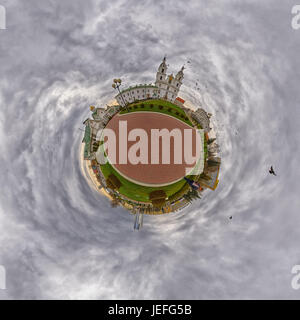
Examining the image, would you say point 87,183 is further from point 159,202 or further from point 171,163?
point 171,163

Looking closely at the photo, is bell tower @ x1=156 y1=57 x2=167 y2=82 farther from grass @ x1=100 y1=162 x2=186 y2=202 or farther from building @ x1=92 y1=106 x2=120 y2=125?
grass @ x1=100 y1=162 x2=186 y2=202

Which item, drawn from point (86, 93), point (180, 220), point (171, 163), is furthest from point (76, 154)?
point (180, 220)

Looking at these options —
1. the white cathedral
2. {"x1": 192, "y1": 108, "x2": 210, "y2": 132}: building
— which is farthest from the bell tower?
{"x1": 192, "y1": 108, "x2": 210, "y2": 132}: building

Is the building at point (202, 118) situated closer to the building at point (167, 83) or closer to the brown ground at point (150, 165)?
the brown ground at point (150, 165)

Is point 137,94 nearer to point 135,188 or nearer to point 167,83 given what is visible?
point 167,83

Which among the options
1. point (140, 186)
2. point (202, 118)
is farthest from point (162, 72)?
point (140, 186)

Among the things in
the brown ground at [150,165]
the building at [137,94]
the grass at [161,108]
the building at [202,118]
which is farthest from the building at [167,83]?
the building at [202,118]

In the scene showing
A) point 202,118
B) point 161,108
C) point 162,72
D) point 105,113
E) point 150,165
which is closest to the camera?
point 162,72

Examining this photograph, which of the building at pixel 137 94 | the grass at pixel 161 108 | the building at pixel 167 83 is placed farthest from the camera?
the grass at pixel 161 108
